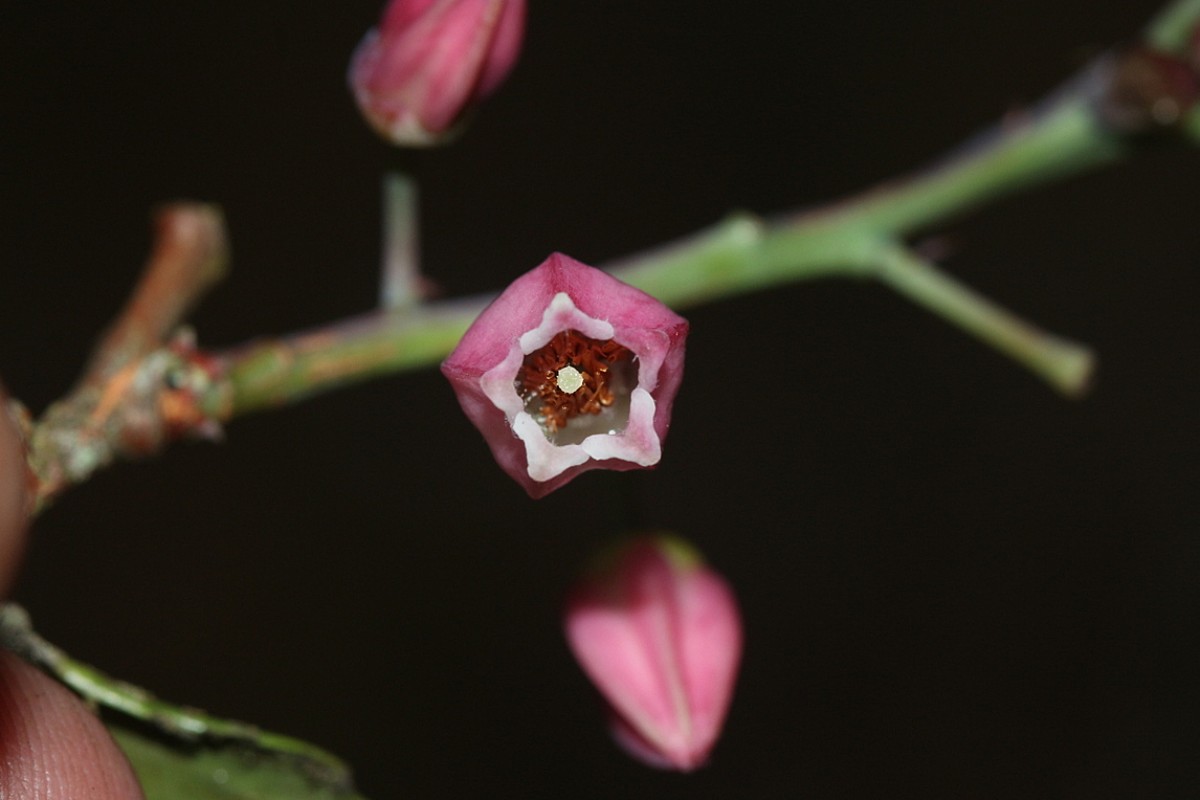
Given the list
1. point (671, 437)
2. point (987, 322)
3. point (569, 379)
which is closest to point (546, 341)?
point (569, 379)

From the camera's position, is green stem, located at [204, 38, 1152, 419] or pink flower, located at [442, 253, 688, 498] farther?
green stem, located at [204, 38, 1152, 419]

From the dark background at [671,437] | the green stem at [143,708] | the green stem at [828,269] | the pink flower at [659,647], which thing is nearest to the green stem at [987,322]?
the green stem at [828,269]

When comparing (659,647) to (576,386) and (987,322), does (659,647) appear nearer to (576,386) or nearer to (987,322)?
(576,386)

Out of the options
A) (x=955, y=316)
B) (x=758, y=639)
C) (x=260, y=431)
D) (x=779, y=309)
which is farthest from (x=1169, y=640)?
(x=955, y=316)

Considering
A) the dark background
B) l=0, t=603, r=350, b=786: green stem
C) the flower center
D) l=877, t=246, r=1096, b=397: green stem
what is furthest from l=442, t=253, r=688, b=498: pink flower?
the dark background

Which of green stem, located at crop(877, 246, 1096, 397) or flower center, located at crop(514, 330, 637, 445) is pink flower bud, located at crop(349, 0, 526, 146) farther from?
green stem, located at crop(877, 246, 1096, 397)
